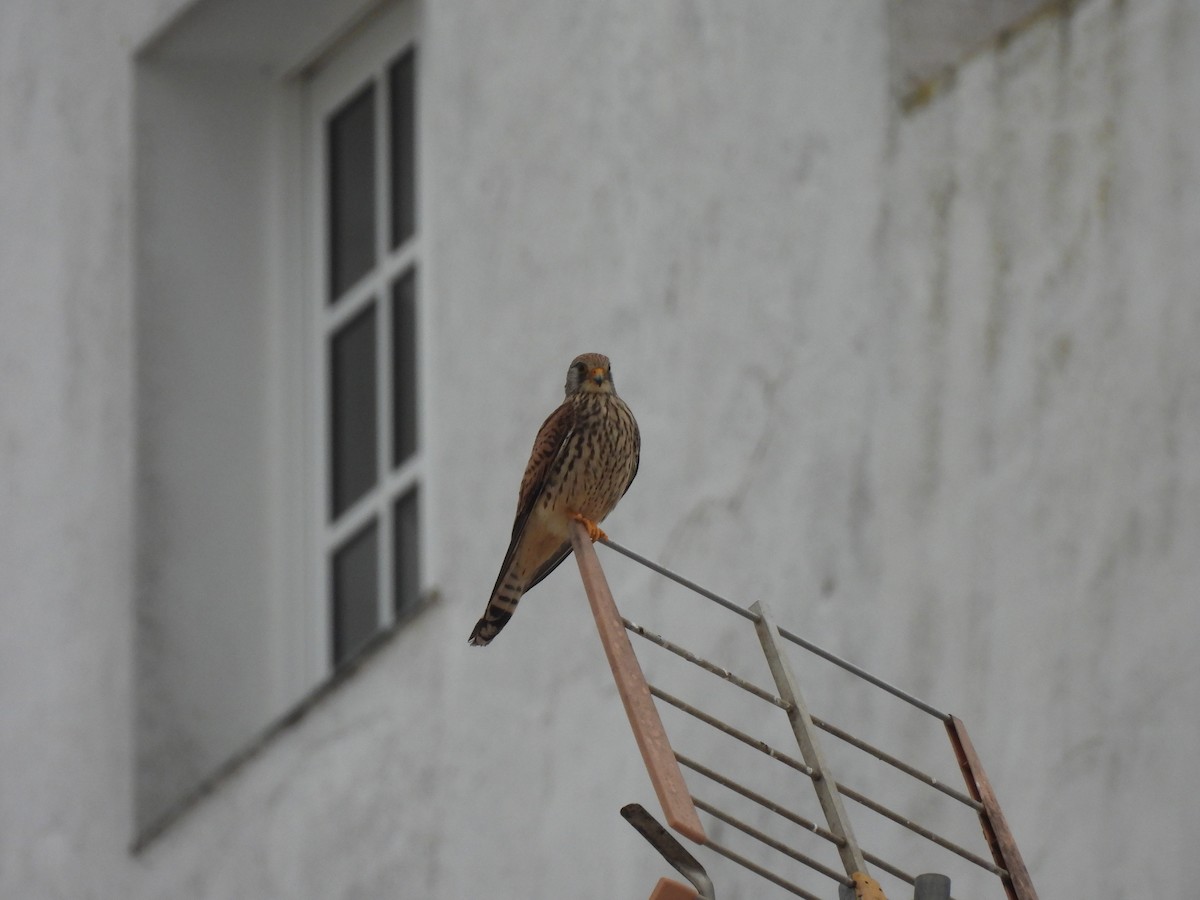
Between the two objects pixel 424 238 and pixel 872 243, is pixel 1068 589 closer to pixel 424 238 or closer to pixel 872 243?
pixel 872 243

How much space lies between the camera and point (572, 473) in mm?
3463

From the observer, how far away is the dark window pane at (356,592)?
6.06m

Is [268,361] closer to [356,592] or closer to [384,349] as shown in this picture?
[384,349]

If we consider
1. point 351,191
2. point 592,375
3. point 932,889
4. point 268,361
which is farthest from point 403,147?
point 932,889

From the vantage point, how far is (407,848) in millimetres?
4992

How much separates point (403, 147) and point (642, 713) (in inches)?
162

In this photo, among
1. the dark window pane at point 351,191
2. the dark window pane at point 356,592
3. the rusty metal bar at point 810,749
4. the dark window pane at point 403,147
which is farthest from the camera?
the dark window pane at point 351,191

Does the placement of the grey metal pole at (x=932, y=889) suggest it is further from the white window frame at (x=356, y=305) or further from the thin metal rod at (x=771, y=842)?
the white window frame at (x=356, y=305)

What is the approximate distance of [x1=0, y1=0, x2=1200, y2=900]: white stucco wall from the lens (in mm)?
4172

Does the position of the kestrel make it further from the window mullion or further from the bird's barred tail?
the window mullion

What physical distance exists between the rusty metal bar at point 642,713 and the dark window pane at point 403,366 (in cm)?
342

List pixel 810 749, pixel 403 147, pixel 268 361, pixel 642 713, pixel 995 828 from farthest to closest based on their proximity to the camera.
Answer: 1. pixel 268 361
2. pixel 403 147
3. pixel 995 828
4. pixel 810 749
5. pixel 642 713

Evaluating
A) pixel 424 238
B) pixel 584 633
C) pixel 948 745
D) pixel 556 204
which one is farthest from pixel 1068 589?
pixel 424 238

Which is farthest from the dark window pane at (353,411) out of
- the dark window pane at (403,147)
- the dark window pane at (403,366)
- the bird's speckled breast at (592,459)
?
the bird's speckled breast at (592,459)
